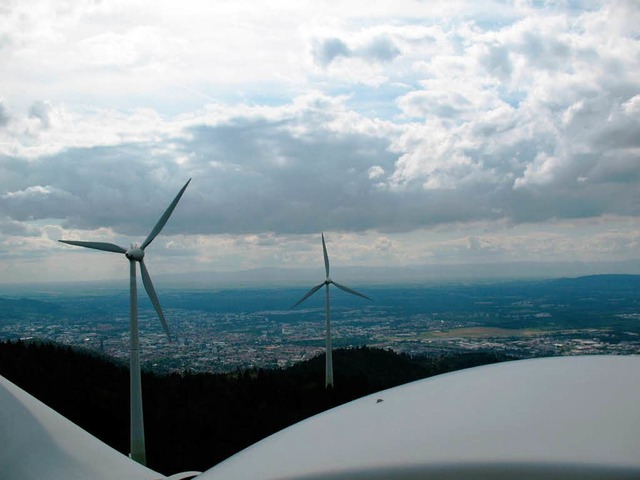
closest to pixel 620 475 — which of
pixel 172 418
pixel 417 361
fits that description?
pixel 172 418

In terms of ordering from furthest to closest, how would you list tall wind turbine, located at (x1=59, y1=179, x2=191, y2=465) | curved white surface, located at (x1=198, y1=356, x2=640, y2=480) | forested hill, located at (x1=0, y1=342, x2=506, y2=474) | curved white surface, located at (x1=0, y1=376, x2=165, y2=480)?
forested hill, located at (x1=0, y1=342, x2=506, y2=474)
tall wind turbine, located at (x1=59, y1=179, x2=191, y2=465)
curved white surface, located at (x1=0, y1=376, x2=165, y2=480)
curved white surface, located at (x1=198, y1=356, x2=640, y2=480)

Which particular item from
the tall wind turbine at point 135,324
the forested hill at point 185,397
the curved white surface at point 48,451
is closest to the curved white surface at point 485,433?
the curved white surface at point 48,451

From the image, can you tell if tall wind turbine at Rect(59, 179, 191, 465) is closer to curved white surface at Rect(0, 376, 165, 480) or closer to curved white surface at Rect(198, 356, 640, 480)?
curved white surface at Rect(0, 376, 165, 480)

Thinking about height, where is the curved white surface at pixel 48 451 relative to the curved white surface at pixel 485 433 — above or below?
below

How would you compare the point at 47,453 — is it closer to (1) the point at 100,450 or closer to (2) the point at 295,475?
(1) the point at 100,450

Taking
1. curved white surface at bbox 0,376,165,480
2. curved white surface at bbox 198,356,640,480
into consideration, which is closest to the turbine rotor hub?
curved white surface at bbox 0,376,165,480

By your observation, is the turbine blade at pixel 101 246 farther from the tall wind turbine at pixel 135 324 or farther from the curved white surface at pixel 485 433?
the curved white surface at pixel 485 433
